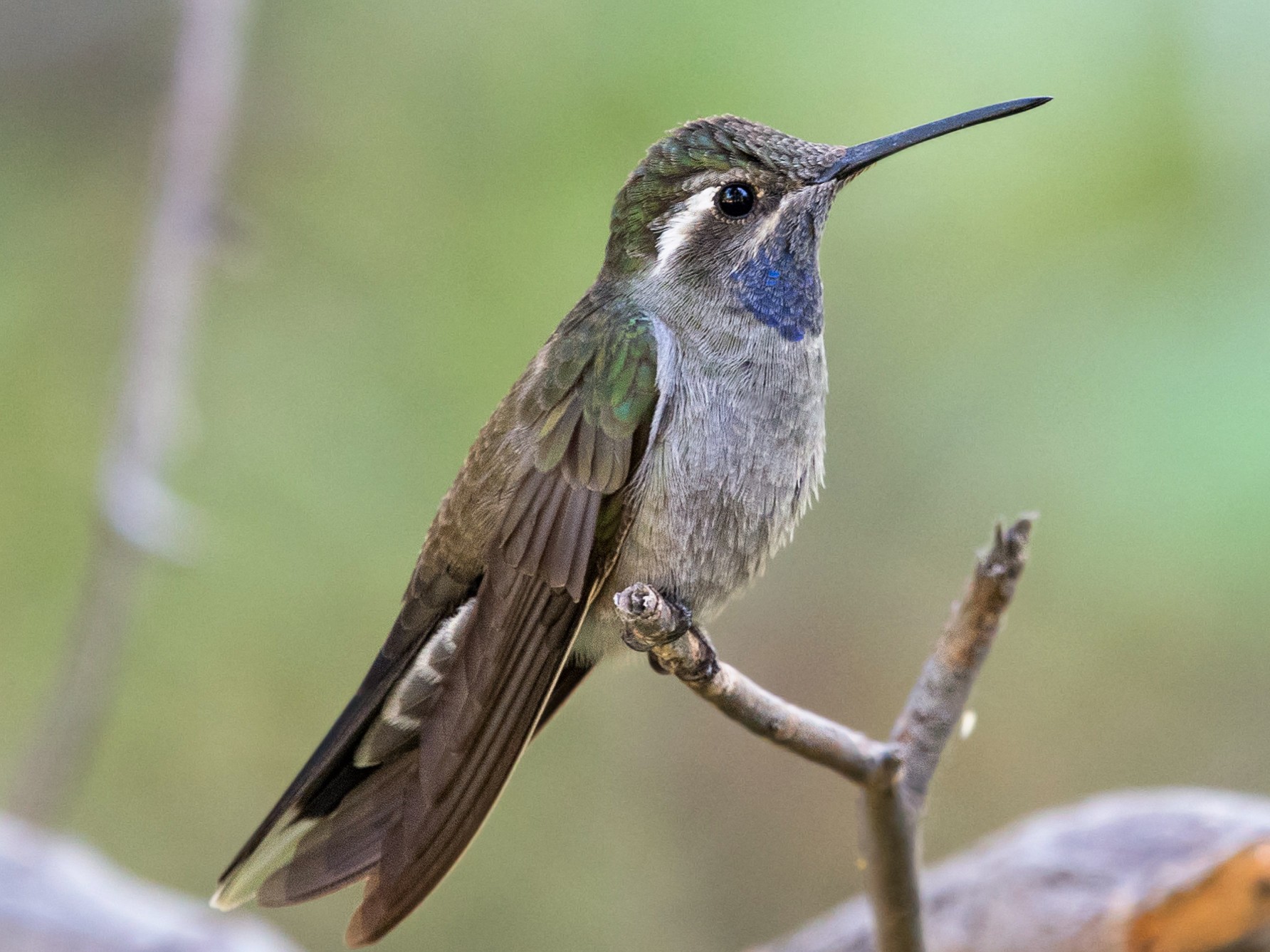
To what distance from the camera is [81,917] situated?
3588 millimetres

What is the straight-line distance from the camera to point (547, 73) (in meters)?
4.91

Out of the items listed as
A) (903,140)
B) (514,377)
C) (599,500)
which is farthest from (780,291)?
(514,377)

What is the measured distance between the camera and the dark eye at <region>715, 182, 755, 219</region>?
2.47m

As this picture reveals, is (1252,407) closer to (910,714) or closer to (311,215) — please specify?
(910,714)

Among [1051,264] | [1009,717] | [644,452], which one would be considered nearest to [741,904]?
[1009,717]

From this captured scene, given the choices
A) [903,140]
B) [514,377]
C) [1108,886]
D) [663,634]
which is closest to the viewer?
[663,634]

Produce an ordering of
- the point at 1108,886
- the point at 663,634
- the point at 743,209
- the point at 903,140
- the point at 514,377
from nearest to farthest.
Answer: the point at 663,634, the point at 903,140, the point at 743,209, the point at 1108,886, the point at 514,377

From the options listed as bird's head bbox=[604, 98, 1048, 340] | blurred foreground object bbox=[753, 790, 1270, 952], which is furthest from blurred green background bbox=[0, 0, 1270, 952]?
bird's head bbox=[604, 98, 1048, 340]

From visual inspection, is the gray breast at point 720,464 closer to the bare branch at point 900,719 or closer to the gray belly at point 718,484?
the gray belly at point 718,484

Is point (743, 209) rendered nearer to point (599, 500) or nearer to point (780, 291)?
point (780, 291)

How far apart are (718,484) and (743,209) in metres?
0.57

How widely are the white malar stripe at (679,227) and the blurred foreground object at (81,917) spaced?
7.43ft

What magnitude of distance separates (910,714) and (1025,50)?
9.43ft

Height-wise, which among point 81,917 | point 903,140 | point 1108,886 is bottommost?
point 81,917
